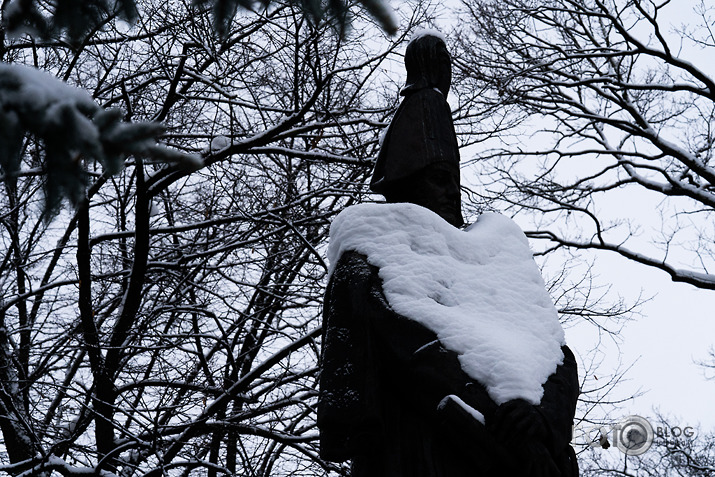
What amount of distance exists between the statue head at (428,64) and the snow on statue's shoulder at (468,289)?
2.44 feet

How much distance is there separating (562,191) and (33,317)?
7.94 meters

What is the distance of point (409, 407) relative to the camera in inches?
126

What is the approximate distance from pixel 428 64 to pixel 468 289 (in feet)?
3.87

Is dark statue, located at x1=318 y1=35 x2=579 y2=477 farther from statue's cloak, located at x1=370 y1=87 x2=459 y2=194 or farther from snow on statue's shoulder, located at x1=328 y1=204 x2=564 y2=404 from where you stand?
statue's cloak, located at x1=370 y1=87 x2=459 y2=194

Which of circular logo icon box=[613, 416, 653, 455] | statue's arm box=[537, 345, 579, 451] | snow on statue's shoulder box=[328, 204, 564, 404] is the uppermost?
circular logo icon box=[613, 416, 653, 455]

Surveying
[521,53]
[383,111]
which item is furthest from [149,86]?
[521,53]

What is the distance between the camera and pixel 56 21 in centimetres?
198

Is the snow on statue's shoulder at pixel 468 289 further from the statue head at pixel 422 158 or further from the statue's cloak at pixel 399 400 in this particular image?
the statue head at pixel 422 158

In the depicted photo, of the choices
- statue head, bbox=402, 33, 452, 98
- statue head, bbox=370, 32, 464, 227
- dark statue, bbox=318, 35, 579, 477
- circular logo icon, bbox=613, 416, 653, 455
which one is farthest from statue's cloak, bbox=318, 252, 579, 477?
circular logo icon, bbox=613, 416, 653, 455

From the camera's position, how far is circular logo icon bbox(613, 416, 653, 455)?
51.1 ft

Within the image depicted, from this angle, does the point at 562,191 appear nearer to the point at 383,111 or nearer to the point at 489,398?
the point at 383,111

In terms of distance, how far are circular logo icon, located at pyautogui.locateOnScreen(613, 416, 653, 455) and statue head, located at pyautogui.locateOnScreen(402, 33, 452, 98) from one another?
1245 cm

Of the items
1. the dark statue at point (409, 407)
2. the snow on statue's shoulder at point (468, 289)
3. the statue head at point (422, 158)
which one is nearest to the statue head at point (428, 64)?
the statue head at point (422, 158)

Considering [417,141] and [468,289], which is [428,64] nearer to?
[417,141]
